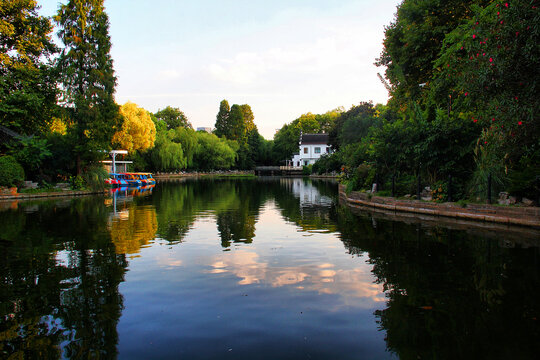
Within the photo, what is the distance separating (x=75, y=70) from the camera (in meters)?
31.5

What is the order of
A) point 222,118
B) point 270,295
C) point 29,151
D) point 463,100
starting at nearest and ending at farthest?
point 270,295
point 463,100
point 29,151
point 222,118

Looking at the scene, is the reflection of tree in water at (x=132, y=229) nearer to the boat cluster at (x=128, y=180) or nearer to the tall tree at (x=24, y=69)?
the tall tree at (x=24, y=69)

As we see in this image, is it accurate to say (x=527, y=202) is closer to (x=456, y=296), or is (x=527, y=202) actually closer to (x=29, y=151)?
(x=456, y=296)

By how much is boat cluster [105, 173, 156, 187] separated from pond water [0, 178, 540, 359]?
89.5 ft

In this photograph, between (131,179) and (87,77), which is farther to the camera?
(131,179)

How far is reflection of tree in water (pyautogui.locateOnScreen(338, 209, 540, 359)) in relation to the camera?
4340 mm

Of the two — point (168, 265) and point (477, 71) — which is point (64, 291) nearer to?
point (168, 265)

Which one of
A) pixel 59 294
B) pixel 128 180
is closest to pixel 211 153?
pixel 128 180

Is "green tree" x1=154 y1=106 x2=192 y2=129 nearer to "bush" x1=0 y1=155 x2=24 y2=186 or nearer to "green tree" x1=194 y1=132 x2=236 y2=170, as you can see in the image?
"green tree" x1=194 y1=132 x2=236 y2=170

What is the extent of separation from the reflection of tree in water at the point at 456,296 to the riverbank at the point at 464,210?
322 centimetres

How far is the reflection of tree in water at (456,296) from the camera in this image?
14.2ft

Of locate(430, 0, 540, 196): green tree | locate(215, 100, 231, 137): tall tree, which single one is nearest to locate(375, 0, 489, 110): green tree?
locate(430, 0, 540, 196): green tree

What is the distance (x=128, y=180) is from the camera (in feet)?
133

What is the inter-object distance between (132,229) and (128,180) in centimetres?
2958
